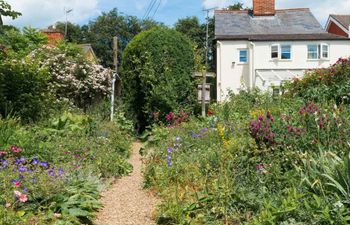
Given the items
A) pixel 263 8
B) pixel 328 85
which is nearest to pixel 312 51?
pixel 263 8

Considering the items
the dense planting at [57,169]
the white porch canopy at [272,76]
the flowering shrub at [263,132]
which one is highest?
the white porch canopy at [272,76]

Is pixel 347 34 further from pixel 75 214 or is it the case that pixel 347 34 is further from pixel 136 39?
pixel 75 214

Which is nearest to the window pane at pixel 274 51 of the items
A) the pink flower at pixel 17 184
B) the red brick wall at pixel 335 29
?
the red brick wall at pixel 335 29

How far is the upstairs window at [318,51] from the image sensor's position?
98.4 feet

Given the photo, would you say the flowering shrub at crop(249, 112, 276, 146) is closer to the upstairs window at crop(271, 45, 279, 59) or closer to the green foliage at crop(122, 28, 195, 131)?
the green foliage at crop(122, 28, 195, 131)

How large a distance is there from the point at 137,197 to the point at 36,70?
7189 mm

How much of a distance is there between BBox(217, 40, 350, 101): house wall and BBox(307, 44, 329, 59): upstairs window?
227 millimetres

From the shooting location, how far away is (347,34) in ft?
113

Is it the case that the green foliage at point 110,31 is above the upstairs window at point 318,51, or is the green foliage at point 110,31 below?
above

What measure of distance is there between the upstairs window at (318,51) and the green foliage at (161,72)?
55.5 ft

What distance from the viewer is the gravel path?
5594mm

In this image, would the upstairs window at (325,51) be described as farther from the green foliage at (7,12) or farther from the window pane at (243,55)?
the green foliage at (7,12)

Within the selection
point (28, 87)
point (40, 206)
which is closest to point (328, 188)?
point (40, 206)

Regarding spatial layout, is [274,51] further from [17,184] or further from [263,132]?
[17,184]
